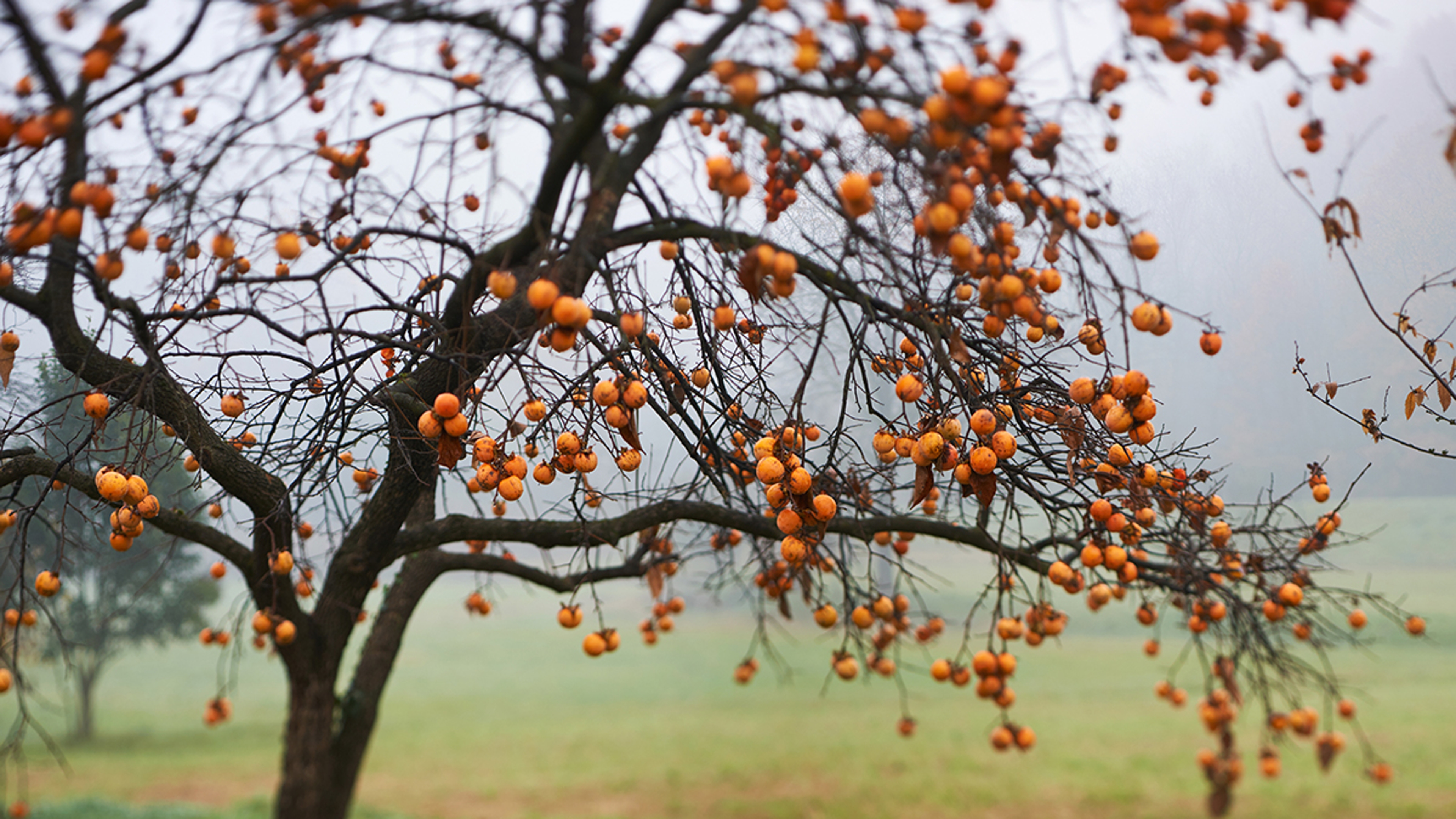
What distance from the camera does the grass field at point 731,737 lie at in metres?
5.30

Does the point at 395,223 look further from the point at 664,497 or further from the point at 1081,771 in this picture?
the point at 1081,771

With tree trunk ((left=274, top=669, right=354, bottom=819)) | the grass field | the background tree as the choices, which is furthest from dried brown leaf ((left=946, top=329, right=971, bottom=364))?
the background tree

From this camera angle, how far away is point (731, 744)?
6.34 m

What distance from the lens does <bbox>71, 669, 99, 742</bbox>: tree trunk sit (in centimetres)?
730

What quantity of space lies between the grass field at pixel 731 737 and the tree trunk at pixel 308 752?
8.34 feet

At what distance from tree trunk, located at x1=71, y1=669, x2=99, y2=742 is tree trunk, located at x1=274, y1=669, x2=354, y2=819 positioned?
5945 mm

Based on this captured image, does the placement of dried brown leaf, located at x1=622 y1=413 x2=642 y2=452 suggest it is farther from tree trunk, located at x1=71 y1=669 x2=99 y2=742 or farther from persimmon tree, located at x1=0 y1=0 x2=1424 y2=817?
tree trunk, located at x1=71 y1=669 x2=99 y2=742

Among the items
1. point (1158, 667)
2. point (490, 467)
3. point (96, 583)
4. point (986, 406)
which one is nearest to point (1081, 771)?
point (1158, 667)

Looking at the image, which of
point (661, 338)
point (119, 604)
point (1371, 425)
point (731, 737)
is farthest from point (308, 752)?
point (119, 604)

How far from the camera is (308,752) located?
2852 millimetres

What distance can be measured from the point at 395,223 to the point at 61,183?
800 mm

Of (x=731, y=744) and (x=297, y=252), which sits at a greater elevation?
(x=297, y=252)

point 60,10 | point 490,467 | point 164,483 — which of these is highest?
point 164,483

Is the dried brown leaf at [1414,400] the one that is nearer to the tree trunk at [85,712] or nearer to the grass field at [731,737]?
the grass field at [731,737]
